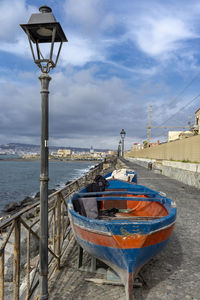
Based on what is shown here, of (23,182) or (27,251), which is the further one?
(23,182)

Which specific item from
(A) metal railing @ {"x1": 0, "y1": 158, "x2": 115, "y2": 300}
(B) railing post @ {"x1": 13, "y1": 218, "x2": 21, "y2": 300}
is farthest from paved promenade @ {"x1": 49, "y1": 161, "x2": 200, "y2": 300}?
(B) railing post @ {"x1": 13, "y1": 218, "x2": 21, "y2": 300}

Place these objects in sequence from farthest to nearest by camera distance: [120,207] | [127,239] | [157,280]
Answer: [120,207] < [157,280] < [127,239]

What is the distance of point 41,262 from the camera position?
336 centimetres

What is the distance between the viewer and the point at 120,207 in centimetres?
669

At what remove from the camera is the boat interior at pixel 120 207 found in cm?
546

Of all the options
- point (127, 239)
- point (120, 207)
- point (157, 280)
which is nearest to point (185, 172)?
point (120, 207)

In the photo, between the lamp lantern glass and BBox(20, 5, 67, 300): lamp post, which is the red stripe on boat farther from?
the lamp lantern glass

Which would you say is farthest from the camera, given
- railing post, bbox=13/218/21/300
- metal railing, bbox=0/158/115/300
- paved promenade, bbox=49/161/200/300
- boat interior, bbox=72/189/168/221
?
boat interior, bbox=72/189/168/221

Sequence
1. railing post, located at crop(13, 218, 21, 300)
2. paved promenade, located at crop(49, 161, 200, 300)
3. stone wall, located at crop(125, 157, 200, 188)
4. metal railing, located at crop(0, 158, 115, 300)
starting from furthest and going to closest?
1. stone wall, located at crop(125, 157, 200, 188)
2. paved promenade, located at crop(49, 161, 200, 300)
3. railing post, located at crop(13, 218, 21, 300)
4. metal railing, located at crop(0, 158, 115, 300)

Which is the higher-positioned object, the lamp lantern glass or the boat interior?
the lamp lantern glass

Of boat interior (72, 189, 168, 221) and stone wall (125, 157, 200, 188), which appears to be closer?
boat interior (72, 189, 168, 221)

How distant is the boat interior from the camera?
17.9 ft

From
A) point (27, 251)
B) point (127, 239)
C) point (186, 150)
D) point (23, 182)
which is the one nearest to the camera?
point (127, 239)

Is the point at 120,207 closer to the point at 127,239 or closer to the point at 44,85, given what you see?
the point at 127,239
